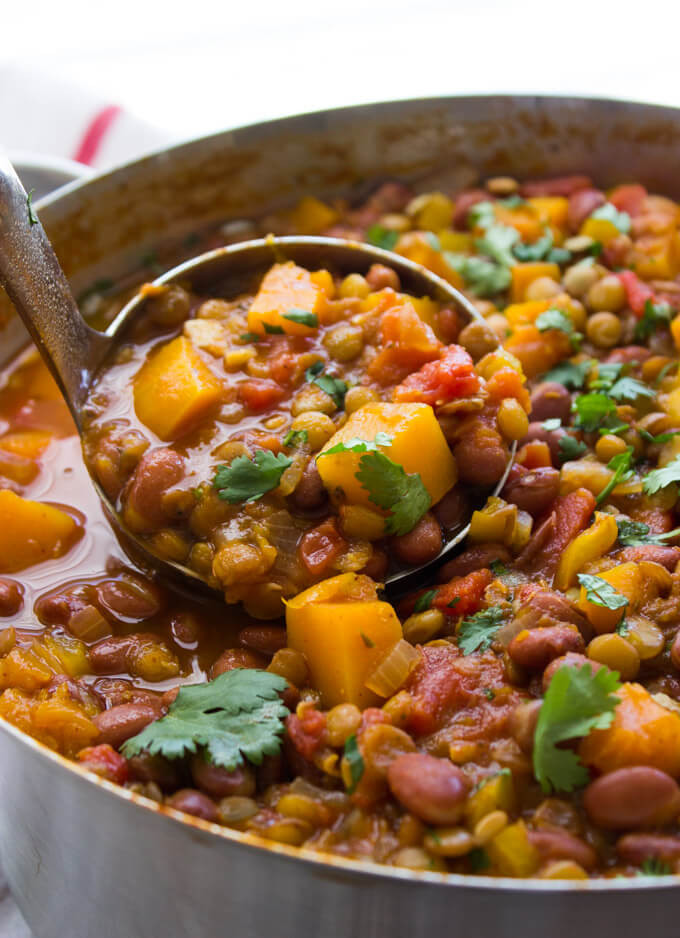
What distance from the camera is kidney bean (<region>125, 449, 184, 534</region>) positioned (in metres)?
2.93

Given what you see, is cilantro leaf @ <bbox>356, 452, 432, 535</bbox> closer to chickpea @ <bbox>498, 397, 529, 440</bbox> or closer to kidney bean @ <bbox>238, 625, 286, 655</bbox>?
chickpea @ <bbox>498, 397, 529, 440</bbox>

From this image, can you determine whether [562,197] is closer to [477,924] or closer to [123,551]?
[123,551]

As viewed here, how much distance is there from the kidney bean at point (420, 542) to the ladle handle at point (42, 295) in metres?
1.12

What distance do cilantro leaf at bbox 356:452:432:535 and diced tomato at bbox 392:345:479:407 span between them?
26 cm

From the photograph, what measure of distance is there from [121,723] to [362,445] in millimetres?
952

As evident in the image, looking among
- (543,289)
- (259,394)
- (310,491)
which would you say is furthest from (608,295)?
(310,491)

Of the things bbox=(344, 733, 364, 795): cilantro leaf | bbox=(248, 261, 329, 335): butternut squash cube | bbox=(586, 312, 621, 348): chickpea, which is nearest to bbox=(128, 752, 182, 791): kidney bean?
bbox=(344, 733, 364, 795): cilantro leaf

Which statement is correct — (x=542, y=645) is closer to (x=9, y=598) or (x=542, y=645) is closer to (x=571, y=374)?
(x=571, y=374)

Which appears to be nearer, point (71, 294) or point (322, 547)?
point (322, 547)

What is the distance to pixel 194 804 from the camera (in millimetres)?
2299

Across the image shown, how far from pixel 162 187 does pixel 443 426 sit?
6.19ft

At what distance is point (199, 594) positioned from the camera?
3135 millimetres

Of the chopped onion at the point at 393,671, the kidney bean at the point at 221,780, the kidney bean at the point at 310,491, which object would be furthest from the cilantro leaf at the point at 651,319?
the kidney bean at the point at 221,780

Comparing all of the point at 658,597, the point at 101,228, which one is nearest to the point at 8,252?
the point at 101,228
